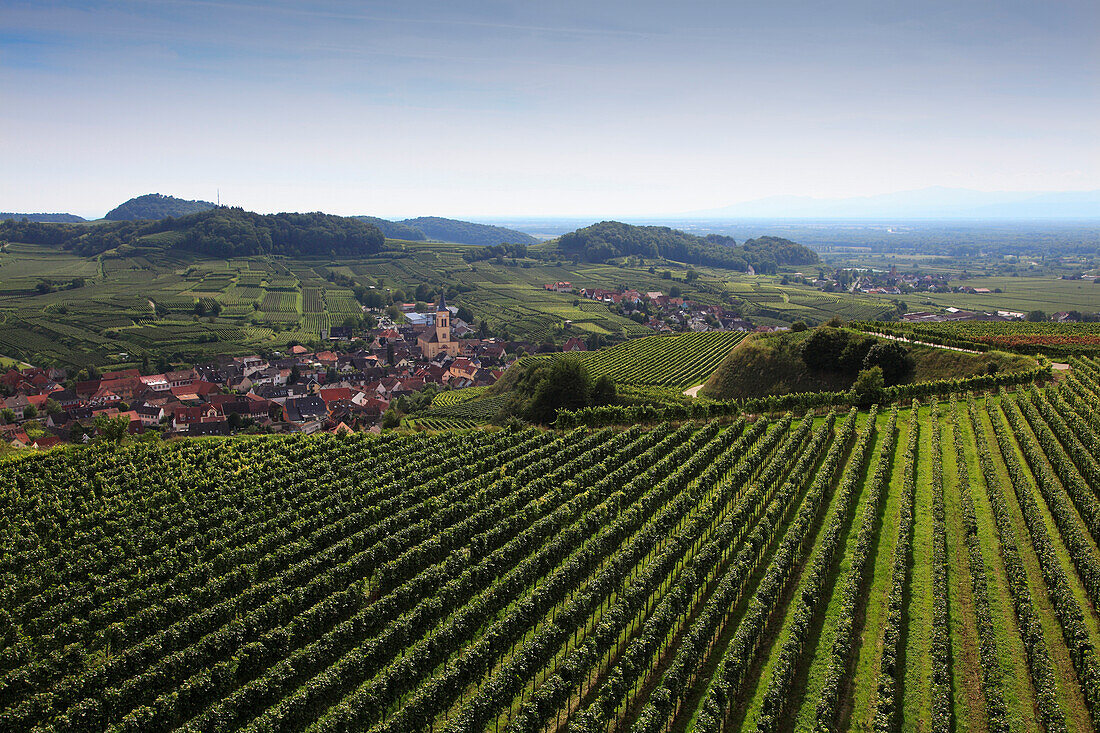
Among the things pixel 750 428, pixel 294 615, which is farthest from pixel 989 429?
pixel 294 615

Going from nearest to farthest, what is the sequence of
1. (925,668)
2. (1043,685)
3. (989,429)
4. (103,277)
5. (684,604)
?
1. (1043,685)
2. (925,668)
3. (684,604)
4. (989,429)
5. (103,277)

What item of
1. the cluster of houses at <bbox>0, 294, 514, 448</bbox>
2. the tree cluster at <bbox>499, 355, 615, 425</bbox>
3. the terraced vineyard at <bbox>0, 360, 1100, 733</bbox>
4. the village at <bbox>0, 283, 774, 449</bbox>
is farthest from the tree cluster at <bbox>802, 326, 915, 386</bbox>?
the cluster of houses at <bbox>0, 294, 514, 448</bbox>

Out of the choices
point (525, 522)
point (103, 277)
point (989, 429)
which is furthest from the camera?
point (103, 277)

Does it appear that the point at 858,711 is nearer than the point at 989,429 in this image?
Yes

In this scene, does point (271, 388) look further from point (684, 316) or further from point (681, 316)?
point (684, 316)

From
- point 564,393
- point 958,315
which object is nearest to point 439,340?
point 564,393

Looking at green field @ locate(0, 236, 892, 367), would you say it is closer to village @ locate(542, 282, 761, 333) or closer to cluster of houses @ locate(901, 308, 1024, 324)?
village @ locate(542, 282, 761, 333)

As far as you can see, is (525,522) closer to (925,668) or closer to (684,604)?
(684,604)
